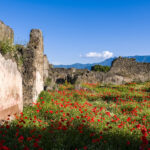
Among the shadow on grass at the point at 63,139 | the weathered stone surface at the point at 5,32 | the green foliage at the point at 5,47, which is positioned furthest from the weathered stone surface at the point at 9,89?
the weathered stone surface at the point at 5,32

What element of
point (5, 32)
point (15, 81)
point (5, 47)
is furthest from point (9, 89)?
point (5, 32)

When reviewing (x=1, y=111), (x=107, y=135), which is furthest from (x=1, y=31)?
(x=107, y=135)

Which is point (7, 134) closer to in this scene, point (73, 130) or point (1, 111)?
point (1, 111)

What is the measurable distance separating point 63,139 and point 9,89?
2.31m

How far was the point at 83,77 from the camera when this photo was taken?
20.2 metres

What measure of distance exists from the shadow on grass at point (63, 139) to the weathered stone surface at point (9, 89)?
69 centimetres

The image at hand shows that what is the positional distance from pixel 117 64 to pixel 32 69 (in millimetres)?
18228

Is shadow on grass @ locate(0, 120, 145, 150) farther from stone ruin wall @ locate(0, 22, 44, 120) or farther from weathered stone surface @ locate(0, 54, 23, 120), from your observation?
stone ruin wall @ locate(0, 22, 44, 120)

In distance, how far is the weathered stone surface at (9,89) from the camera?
4.76 meters

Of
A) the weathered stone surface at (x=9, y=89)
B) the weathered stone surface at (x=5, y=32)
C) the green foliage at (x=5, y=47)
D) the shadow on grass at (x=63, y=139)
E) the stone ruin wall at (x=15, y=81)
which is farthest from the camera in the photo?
the weathered stone surface at (x=5, y=32)

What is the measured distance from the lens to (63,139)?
388 centimetres

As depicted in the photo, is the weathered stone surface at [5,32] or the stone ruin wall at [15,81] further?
the weathered stone surface at [5,32]

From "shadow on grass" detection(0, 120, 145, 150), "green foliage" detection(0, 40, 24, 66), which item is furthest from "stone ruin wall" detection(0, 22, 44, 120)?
"shadow on grass" detection(0, 120, 145, 150)

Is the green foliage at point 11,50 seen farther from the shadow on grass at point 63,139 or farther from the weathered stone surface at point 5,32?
the shadow on grass at point 63,139
